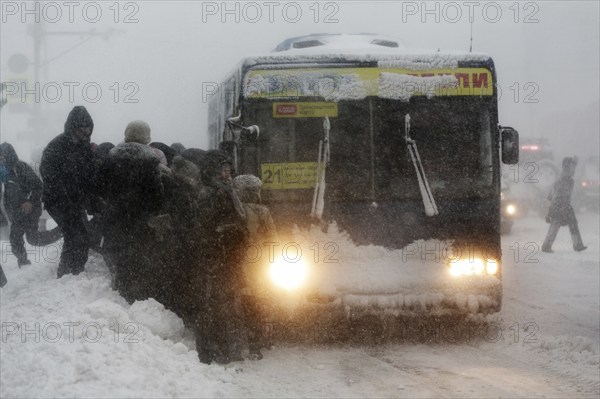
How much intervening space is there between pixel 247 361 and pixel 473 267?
232 centimetres

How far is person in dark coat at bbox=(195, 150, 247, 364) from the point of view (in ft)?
21.4

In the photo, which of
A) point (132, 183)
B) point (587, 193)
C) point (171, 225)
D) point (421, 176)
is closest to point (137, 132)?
point (132, 183)

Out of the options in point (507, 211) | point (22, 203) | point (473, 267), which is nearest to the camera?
point (473, 267)

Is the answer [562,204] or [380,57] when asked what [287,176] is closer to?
[380,57]

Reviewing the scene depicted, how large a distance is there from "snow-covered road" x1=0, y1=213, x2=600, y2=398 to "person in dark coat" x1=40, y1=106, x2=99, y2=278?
0.92 ft

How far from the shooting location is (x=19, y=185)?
10469mm

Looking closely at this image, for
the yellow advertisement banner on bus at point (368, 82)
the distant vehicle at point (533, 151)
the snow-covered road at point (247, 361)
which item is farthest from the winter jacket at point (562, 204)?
the distant vehicle at point (533, 151)

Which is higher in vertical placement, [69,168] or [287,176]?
[69,168]

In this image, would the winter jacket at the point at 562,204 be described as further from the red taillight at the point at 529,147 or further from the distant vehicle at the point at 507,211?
the red taillight at the point at 529,147

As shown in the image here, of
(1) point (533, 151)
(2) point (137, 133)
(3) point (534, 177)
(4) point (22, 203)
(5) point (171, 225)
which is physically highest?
(1) point (533, 151)

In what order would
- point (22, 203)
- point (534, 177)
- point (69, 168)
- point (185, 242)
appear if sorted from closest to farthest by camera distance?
1. point (185, 242)
2. point (69, 168)
3. point (22, 203)
4. point (534, 177)

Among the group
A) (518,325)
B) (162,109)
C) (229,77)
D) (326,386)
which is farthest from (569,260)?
(162,109)

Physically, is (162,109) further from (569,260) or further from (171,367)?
(171,367)

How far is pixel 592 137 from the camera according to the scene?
1854 inches
